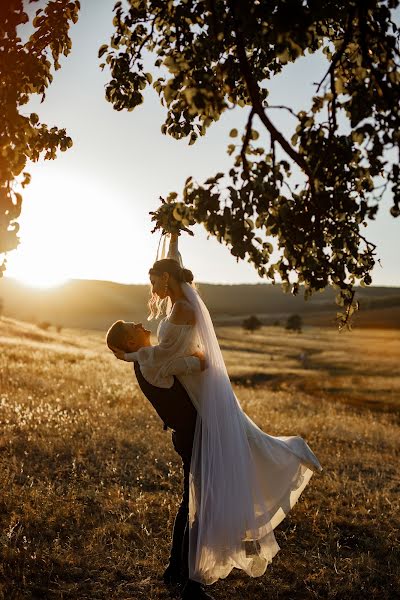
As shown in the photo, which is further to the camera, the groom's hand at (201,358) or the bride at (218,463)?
the groom's hand at (201,358)

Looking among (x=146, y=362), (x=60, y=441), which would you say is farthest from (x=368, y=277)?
(x=60, y=441)

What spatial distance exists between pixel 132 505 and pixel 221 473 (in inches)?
113

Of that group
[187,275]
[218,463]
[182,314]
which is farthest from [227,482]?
[187,275]

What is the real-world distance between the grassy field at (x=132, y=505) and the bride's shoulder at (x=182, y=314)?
2.84 m

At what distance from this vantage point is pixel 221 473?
582cm

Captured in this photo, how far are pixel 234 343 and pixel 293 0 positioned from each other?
63.6 m

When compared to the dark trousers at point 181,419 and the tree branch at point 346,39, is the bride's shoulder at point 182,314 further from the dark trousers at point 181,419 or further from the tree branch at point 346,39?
the tree branch at point 346,39

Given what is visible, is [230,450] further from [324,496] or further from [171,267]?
[324,496]

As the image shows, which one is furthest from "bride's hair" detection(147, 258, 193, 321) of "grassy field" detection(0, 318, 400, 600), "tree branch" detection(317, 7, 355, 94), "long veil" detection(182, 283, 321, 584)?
"grassy field" detection(0, 318, 400, 600)

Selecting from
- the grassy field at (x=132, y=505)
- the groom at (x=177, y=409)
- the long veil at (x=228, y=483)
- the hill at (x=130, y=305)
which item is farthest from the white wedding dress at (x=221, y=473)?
the hill at (x=130, y=305)

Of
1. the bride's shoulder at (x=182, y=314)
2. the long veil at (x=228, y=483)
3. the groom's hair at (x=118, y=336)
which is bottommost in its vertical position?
the long veil at (x=228, y=483)

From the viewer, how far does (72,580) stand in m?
6.06

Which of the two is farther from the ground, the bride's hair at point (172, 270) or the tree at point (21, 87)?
the tree at point (21, 87)

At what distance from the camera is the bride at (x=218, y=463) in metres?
5.67
